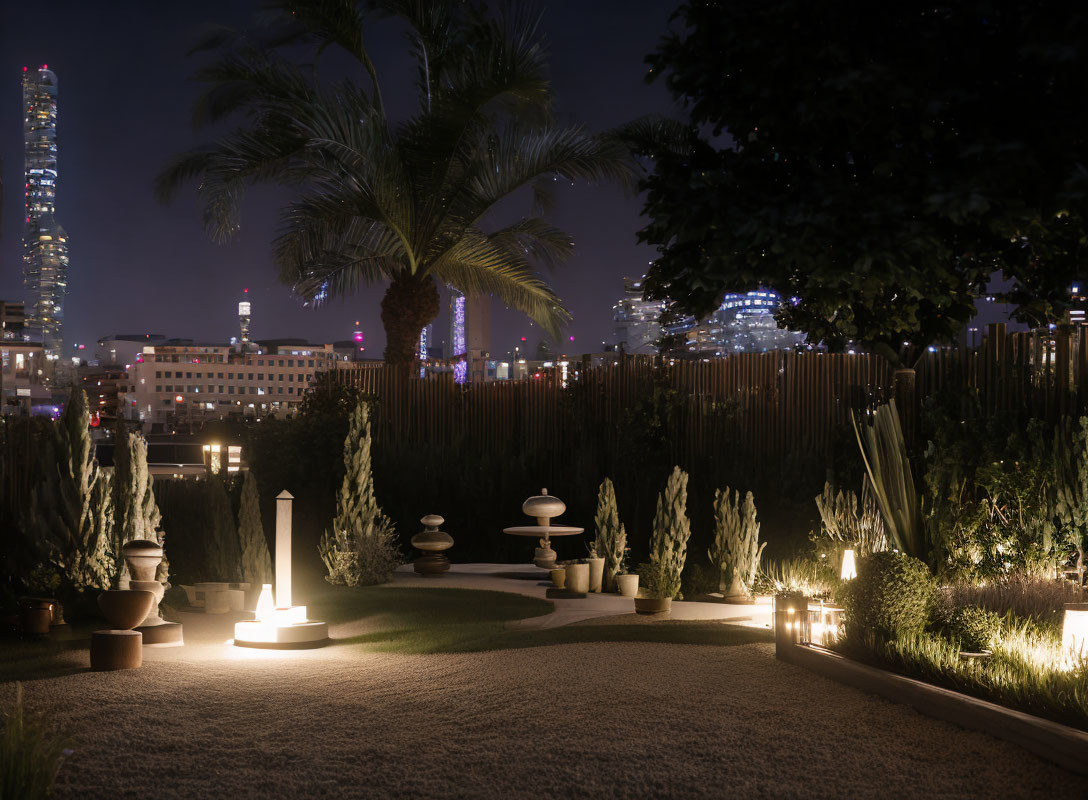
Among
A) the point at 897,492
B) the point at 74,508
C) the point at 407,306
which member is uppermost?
the point at 407,306

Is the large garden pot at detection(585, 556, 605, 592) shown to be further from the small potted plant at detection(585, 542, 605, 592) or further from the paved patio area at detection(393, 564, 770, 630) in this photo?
the paved patio area at detection(393, 564, 770, 630)

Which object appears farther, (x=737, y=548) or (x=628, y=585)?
(x=628, y=585)

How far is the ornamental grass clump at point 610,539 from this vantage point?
496 inches

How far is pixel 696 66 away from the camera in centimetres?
634

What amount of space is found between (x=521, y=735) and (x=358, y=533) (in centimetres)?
834

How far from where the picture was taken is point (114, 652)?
772 cm

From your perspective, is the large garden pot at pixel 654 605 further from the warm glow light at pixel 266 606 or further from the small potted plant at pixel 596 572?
the warm glow light at pixel 266 606

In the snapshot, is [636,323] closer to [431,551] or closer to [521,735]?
[431,551]

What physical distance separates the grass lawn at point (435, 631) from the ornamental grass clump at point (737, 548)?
6.66 feet

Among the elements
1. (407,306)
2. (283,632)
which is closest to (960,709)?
(283,632)

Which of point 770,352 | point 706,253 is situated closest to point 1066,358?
point 770,352

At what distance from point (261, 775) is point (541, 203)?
1452 centimetres

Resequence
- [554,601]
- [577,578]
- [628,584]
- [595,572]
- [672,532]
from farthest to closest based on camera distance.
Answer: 1. [595,572]
2. [628,584]
3. [577,578]
4. [672,532]
5. [554,601]

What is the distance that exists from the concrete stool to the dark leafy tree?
459 cm
